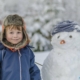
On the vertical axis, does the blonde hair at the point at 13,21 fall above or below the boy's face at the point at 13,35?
above

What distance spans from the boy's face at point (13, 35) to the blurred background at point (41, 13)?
297cm

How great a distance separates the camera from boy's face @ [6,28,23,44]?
1353 millimetres

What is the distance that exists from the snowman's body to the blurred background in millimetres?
2783

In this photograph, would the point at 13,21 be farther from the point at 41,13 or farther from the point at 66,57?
the point at 41,13

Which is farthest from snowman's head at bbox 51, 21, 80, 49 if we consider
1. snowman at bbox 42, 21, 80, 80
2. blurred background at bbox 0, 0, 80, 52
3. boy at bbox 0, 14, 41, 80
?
blurred background at bbox 0, 0, 80, 52

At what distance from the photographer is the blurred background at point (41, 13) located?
4.41m

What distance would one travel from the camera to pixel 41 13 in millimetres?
4566

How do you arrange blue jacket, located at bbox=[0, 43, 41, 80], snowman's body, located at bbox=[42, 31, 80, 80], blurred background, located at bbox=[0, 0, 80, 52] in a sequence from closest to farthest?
blue jacket, located at bbox=[0, 43, 41, 80] → snowman's body, located at bbox=[42, 31, 80, 80] → blurred background, located at bbox=[0, 0, 80, 52]

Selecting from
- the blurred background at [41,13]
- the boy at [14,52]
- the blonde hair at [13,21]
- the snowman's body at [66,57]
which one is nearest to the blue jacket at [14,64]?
the boy at [14,52]

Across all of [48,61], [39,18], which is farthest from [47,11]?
[48,61]

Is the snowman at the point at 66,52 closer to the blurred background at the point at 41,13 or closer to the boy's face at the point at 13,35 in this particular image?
the boy's face at the point at 13,35

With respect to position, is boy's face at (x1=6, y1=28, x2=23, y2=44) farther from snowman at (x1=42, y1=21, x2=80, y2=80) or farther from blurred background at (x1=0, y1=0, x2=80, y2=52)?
blurred background at (x1=0, y1=0, x2=80, y2=52)

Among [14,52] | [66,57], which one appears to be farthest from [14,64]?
[66,57]

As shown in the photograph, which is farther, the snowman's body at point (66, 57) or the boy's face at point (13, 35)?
the snowman's body at point (66, 57)
